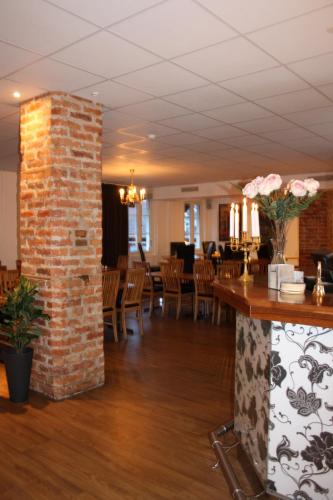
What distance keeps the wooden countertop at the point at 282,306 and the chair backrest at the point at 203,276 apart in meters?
4.63

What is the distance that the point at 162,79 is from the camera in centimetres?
361

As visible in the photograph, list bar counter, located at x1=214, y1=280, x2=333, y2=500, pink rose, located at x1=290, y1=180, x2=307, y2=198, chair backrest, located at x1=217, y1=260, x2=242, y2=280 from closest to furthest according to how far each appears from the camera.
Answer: bar counter, located at x1=214, y1=280, x2=333, y2=500 < pink rose, located at x1=290, y1=180, x2=307, y2=198 < chair backrest, located at x1=217, y1=260, x2=242, y2=280

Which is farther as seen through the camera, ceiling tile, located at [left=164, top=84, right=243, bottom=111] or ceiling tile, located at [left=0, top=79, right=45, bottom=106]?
ceiling tile, located at [left=164, top=84, right=243, bottom=111]

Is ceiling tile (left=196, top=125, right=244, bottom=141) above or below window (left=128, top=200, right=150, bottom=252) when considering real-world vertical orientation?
above

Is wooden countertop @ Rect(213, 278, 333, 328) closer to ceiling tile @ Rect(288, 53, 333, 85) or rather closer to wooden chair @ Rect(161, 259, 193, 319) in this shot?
ceiling tile @ Rect(288, 53, 333, 85)

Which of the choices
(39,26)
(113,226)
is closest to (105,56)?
(39,26)

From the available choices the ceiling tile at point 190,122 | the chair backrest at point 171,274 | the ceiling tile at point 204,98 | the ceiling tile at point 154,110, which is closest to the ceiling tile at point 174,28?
the ceiling tile at point 204,98

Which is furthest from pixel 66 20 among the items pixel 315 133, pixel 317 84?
pixel 315 133

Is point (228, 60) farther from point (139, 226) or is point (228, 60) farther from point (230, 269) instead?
point (139, 226)

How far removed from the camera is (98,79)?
361 centimetres

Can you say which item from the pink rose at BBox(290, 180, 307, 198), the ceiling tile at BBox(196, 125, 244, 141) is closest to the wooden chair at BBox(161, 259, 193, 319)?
the ceiling tile at BBox(196, 125, 244, 141)

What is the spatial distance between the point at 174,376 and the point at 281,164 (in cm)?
490

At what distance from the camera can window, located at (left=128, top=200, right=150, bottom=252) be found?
39.0ft

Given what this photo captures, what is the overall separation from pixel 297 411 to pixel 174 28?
7.95ft
